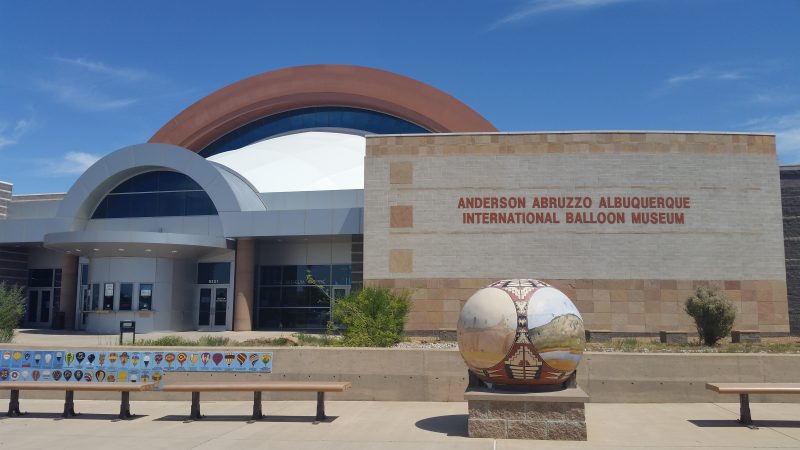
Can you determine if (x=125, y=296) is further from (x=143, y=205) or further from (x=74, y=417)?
(x=74, y=417)

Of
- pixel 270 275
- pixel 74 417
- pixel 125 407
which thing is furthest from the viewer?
pixel 270 275

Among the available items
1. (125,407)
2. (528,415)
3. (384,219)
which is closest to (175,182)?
(384,219)

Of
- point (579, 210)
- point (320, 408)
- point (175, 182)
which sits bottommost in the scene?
point (320, 408)

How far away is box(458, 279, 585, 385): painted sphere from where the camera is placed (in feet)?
29.6

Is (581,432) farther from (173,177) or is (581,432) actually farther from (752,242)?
(173,177)

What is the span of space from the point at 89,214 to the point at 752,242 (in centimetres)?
2888

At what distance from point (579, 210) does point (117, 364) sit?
16602 millimetres

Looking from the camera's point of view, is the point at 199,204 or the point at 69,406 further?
the point at 199,204

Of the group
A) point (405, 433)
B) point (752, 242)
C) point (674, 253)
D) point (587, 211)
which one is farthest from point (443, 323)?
point (405, 433)

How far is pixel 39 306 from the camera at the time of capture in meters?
35.7

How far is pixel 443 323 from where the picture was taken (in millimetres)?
24062

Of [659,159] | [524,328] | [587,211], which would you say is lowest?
[524,328]

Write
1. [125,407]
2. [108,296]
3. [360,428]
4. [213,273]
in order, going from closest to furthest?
[360,428]
[125,407]
[108,296]
[213,273]

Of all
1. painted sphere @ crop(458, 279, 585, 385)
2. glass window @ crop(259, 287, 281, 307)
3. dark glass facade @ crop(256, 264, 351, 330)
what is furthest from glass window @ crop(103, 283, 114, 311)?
painted sphere @ crop(458, 279, 585, 385)
